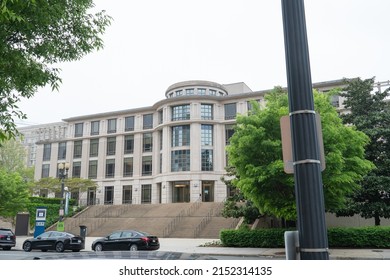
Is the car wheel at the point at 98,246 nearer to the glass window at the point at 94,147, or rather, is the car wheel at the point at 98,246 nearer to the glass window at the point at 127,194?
the glass window at the point at 127,194

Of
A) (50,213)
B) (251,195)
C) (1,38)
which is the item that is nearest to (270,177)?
(251,195)

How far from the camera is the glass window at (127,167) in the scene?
56581 mm

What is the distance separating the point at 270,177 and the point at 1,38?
524 inches

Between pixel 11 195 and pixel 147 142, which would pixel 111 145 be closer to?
pixel 147 142

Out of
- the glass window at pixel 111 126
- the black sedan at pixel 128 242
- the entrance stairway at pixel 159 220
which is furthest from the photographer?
the glass window at pixel 111 126

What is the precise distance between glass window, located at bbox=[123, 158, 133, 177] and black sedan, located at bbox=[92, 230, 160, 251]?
1381 inches

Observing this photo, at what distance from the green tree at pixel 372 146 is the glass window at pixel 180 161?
26417 mm

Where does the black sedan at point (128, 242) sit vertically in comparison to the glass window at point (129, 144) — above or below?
below

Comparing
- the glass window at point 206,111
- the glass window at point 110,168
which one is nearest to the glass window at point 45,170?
the glass window at point 110,168

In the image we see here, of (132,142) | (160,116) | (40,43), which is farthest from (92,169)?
(40,43)

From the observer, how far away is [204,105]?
52156 mm

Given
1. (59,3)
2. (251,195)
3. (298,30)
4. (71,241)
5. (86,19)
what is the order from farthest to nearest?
(71,241), (251,195), (86,19), (59,3), (298,30)

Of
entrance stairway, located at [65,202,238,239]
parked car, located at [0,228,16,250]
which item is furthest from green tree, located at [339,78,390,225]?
parked car, located at [0,228,16,250]

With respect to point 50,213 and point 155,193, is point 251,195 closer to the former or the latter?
point 50,213
